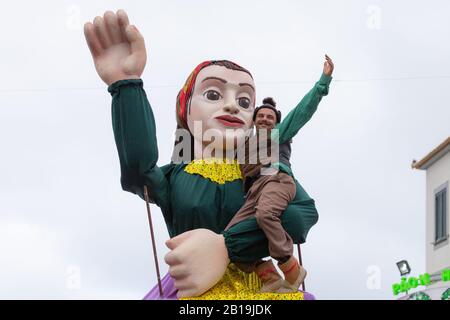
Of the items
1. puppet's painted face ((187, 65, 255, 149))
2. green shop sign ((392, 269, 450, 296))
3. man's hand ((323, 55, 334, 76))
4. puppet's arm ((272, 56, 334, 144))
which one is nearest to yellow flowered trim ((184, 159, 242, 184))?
puppet's painted face ((187, 65, 255, 149))

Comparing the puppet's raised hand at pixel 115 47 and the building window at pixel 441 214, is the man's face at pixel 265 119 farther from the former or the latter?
the building window at pixel 441 214

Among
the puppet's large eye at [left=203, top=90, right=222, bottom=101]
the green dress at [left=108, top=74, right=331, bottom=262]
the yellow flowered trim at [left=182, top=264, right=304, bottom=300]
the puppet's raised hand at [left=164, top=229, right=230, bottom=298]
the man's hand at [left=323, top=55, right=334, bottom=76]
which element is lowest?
the yellow flowered trim at [left=182, top=264, right=304, bottom=300]

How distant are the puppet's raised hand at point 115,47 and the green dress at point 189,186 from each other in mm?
67

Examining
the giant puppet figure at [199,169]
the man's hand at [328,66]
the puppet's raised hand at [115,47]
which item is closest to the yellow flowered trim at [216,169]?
the giant puppet figure at [199,169]

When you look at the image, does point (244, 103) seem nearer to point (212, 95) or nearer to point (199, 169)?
point (212, 95)

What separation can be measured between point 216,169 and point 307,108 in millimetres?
627

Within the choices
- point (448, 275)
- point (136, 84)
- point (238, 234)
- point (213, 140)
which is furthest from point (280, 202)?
point (448, 275)

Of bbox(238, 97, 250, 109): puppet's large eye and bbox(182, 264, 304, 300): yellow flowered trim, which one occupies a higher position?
bbox(238, 97, 250, 109): puppet's large eye

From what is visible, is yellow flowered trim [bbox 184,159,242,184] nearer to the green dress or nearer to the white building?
the green dress

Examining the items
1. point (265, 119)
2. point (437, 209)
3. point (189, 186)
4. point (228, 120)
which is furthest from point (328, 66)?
point (437, 209)

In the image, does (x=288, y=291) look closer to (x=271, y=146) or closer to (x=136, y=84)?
(x=271, y=146)

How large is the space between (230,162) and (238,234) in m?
0.56

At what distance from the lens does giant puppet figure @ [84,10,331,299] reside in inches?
203

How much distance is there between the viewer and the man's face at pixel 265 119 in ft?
18.0
